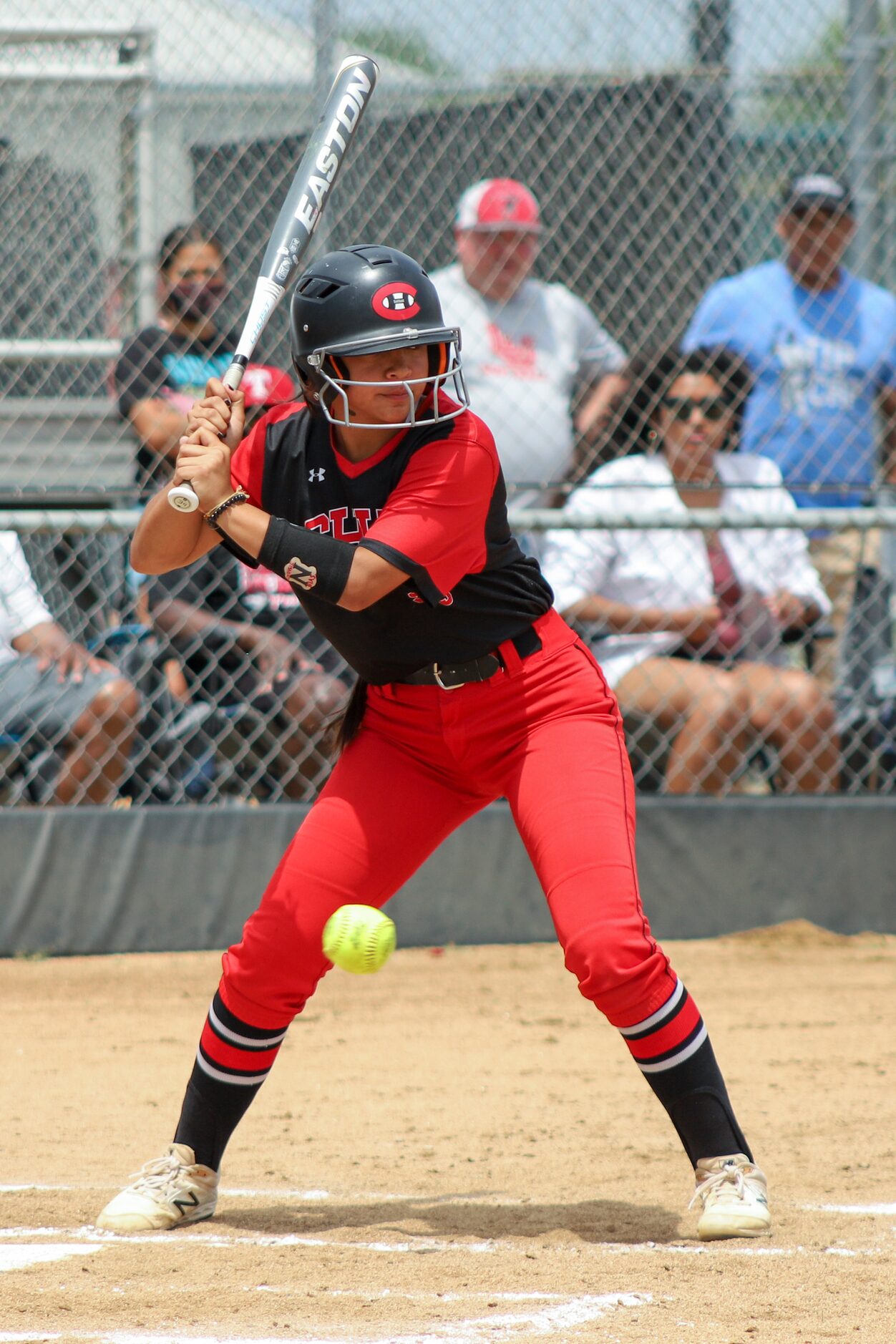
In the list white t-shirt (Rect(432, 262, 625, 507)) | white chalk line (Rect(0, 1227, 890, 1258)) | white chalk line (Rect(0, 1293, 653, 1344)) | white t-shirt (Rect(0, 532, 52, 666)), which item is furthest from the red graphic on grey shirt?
white chalk line (Rect(0, 1293, 653, 1344))

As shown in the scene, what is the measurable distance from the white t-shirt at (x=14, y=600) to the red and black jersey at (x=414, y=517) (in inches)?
97.6

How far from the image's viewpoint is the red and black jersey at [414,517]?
2.79 meters

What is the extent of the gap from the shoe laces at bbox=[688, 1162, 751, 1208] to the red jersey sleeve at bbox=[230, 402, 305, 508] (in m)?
1.51

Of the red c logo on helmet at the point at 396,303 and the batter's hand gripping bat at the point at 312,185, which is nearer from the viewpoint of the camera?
the red c logo on helmet at the point at 396,303

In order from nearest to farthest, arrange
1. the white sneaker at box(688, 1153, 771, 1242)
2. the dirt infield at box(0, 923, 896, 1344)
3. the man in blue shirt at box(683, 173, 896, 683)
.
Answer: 1. the dirt infield at box(0, 923, 896, 1344)
2. the white sneaker at box(688, 1153, 771, 1242)
3. the man in blue shirt at box(683, 173, 896, 683)

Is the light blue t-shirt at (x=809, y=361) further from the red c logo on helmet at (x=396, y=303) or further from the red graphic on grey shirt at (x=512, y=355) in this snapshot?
the red c logo on helmet at (x=396, y=303)

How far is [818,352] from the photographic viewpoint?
5918 millimetres

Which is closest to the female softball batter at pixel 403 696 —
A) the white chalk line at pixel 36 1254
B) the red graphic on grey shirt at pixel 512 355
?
the white chalk line at pixel 36 1254

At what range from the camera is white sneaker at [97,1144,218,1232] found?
9.29 ft

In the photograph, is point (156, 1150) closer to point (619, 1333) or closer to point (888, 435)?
point (619, 1333)

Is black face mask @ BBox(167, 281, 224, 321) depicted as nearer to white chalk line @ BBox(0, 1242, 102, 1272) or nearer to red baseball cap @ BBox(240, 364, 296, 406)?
red baseball cap @ BBox(240, 364, 296, 406)

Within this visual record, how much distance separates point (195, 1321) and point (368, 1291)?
298mm

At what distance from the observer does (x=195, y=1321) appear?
234 centimetres

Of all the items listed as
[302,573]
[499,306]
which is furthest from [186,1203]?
[499,306]
